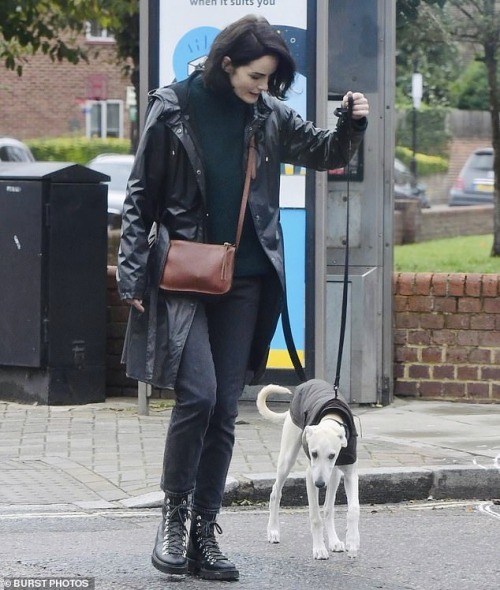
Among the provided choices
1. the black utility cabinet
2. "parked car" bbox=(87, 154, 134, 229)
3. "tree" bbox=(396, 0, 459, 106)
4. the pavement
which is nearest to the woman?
the pavement

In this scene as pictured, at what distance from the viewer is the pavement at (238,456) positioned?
6418 millimetres

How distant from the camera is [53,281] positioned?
8688 mm

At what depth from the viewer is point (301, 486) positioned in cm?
650

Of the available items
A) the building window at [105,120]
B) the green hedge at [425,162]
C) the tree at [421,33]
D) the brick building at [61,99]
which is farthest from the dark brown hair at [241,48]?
the building window at [105,120]

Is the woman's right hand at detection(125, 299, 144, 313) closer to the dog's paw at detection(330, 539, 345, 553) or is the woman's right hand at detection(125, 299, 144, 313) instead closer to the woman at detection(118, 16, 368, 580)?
the woman at detection(118, 16, 368, 580)

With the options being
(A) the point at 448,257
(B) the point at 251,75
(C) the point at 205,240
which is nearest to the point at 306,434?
(C) the point at 205,240

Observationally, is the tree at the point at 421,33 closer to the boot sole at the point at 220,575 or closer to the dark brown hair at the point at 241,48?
the dark brown hair at the point at 241,48

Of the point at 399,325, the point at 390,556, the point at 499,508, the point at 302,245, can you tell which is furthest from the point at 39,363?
the point at 390,556

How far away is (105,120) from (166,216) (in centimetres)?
3875

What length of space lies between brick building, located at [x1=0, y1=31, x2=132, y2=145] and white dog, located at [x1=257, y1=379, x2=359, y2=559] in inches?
1433

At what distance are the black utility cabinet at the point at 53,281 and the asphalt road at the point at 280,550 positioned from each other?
9.01 ft

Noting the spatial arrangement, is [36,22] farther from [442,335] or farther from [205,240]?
[205,240]

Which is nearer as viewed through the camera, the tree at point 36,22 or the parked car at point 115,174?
the tree at point 36,22

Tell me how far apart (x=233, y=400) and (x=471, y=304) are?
4.50 metres
